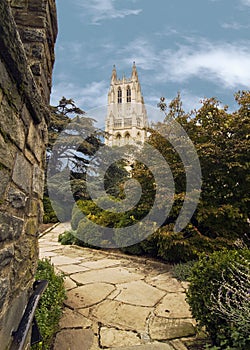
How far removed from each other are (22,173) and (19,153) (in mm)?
110

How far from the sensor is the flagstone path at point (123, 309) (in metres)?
1.81

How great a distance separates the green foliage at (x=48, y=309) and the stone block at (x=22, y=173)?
3.53ft

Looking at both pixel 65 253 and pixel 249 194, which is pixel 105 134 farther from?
pixel 249 194

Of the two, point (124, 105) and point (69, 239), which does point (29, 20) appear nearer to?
point (69, 239)

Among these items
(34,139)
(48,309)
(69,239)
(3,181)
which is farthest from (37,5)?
(69,239)

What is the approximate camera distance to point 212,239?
3.68 metres

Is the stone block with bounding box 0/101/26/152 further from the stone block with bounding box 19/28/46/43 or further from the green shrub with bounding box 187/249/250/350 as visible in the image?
the green shrub with bounding box 187/249/250/350

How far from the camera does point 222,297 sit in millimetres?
1556

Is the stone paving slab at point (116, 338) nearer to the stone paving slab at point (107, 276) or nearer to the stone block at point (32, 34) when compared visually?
the stone paving slab at point (107, 276)

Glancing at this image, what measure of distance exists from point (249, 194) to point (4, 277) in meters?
4.02

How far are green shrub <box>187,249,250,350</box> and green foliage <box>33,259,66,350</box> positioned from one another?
1171 millimetres

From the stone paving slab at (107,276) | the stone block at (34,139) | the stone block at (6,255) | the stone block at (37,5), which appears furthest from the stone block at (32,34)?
the stone paving slab at (107,276)

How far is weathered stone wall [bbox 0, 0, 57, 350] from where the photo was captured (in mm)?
798

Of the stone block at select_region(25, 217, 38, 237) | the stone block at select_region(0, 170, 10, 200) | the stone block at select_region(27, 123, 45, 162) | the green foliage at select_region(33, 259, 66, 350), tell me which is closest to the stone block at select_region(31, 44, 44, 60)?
the stone block at select_region(27, 123, 45, 162)
